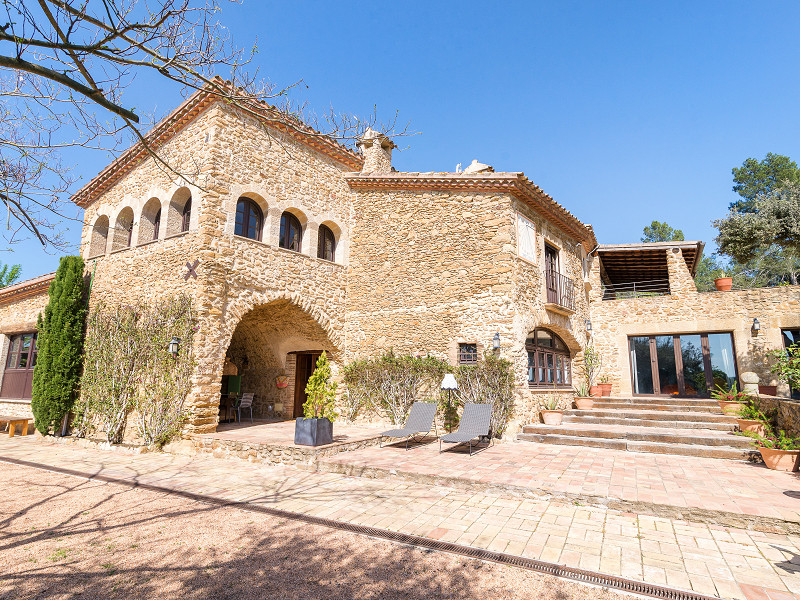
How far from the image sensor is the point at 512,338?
914 cm

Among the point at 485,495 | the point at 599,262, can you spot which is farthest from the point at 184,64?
the point at 599,262

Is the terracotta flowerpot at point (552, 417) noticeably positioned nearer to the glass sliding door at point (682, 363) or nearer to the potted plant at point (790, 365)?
the potted plant at point (790, 365)

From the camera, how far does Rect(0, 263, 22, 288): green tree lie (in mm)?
26630

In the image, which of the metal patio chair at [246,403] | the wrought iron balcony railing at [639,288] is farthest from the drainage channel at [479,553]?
the wrought iron balcony railing at [639,288]

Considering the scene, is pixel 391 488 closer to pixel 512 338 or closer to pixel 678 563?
pixel 678 563

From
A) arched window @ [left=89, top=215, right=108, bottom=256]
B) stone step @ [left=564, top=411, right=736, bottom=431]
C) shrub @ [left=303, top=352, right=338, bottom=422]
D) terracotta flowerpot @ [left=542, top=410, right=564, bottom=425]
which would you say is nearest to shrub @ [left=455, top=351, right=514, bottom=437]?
terracotta flowerpot @ [left=542, top=410, right=564, bottom=425]

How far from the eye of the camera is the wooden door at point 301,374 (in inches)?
485

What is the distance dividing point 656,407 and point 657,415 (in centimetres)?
95

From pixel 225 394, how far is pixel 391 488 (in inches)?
322

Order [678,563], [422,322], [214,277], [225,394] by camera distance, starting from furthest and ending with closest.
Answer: [225,394]
[422,322]
[214,277]
[678,563]

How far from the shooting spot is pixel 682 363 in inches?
511

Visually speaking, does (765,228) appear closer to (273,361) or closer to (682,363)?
(682,363)

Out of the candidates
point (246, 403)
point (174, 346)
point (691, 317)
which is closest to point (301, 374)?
point (246, 403)

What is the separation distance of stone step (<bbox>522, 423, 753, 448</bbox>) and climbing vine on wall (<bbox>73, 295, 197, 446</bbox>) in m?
7.19
